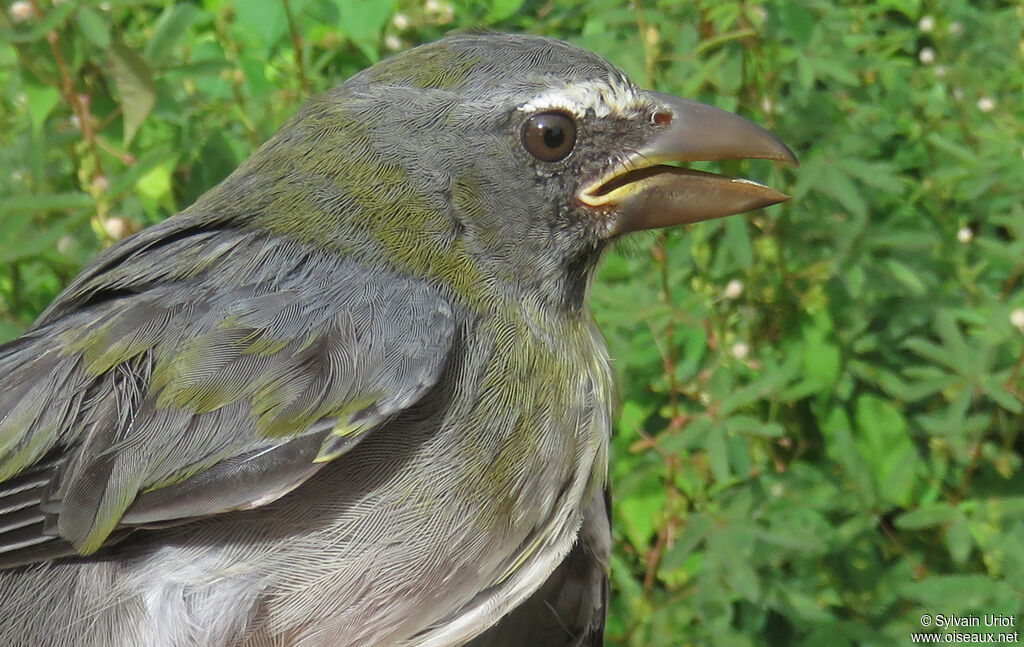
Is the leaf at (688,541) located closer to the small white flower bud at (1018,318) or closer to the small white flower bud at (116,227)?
the small white flower bud at (1018,318)

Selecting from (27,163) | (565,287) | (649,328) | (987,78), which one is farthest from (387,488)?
(987,78)

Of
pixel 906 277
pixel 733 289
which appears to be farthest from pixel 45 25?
pixel 906 277

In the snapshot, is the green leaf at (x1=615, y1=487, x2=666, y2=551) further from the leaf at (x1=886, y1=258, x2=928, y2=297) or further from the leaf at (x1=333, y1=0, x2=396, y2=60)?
the leaf at (x1=333, y1=0, x2=396, y2=60)

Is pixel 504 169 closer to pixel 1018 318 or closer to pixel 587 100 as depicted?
pixel 587 100

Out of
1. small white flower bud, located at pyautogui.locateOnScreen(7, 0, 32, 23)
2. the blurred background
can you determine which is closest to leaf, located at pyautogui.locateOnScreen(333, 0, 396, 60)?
the blurred background

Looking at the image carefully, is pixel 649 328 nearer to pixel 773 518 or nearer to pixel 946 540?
pixel 773 518

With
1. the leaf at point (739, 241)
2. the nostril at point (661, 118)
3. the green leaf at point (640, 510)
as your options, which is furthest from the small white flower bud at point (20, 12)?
the green leaf at point (640, 510)
